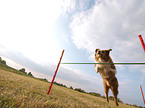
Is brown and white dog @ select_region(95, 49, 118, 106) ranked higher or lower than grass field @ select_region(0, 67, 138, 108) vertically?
higher

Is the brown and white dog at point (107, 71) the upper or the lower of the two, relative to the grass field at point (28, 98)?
upper

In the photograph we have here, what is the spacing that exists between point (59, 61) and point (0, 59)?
4440 centimetres

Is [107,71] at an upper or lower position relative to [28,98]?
upper

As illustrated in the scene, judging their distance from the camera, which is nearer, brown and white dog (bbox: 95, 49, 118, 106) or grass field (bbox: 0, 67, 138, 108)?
grass field (bbox: 0, 67, 138, 108)

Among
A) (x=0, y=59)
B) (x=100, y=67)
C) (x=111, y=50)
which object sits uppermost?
(x=0, y=59)

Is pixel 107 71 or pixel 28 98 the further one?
pixel 107 71

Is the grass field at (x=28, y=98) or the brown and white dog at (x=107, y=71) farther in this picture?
the brown and white dog at (x=107, y=71)

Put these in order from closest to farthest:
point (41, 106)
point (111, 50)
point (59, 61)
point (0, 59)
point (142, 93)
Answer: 1. point (41, 106)
2. point (59, 61)
3. point (111, 50)
4. point (142, 93)
5. point (0, 59)

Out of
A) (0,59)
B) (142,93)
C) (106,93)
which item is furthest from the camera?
(0,59)

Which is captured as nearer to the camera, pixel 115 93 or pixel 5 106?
pixel 5 106

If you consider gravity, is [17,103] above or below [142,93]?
below

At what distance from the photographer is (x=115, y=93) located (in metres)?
2.58

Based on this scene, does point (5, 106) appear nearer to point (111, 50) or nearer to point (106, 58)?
point (106, 58)

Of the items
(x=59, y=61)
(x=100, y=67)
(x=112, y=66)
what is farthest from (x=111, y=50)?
(x=59, y=61)
